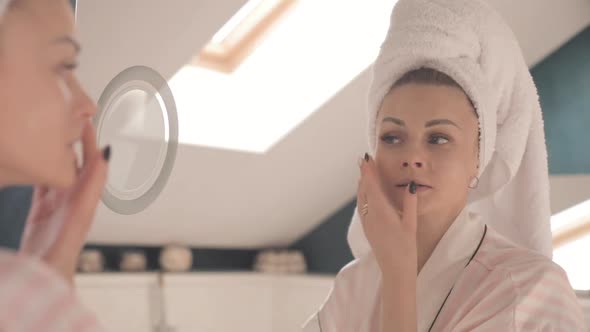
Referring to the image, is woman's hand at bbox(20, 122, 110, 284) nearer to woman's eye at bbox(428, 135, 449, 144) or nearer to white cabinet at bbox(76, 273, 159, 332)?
woman's eye at bbox(428, 135, 449, 144)

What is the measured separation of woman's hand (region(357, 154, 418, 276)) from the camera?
95 cm

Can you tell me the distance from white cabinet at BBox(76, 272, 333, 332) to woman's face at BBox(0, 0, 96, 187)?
72.2 inches

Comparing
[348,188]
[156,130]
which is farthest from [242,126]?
[156,130]

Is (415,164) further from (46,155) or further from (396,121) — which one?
(46,155)

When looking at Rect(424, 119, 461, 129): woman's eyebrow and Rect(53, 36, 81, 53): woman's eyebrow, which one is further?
Rect(424, 119, 461, 129): woman's eyebrow

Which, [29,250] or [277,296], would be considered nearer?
[29,250]

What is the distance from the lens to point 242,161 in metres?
2.48

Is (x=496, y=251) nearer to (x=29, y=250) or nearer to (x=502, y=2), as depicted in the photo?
(x=29, y=250)

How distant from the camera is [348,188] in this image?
2.98 metres

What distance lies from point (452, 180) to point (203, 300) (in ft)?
6.14

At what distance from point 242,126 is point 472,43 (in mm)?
1497

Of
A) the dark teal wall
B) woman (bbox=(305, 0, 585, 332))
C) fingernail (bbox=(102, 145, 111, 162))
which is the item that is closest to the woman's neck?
woman (bbox=(305, 0, 585, 332))

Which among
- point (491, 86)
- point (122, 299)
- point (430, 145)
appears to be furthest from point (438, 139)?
point (122, 299)

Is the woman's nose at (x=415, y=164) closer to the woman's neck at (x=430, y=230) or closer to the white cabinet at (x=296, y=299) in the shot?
the woman's neck at (x=430, y=230)
